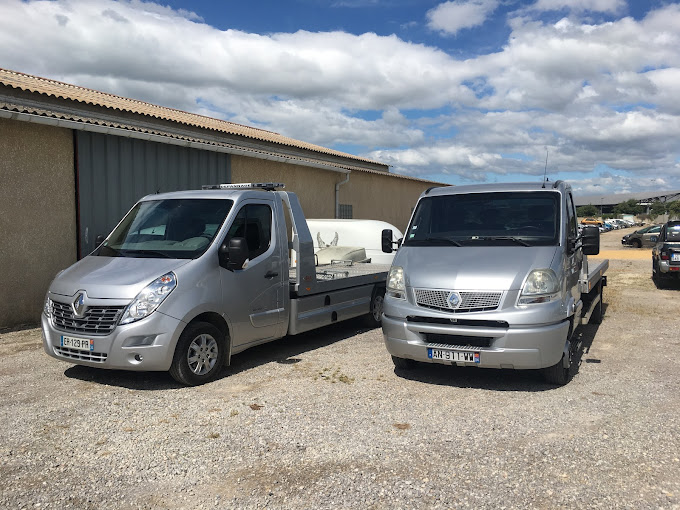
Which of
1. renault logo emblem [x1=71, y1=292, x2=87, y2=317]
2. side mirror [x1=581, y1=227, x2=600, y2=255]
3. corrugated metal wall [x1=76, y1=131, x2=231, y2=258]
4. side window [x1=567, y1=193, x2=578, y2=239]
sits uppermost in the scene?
corrugated metal wall [x1=76, y1=131, x2=231, y2=258]

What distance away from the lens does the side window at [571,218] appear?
6231 millimetres

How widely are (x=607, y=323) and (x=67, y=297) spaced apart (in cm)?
782

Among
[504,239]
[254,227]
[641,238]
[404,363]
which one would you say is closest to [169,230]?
[254,227]

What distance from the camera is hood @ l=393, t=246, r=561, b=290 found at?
516cm

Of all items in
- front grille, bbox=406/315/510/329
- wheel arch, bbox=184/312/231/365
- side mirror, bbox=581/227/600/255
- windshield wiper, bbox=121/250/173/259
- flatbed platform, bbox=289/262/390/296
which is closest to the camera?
front grille, bbox=406/315/510/329

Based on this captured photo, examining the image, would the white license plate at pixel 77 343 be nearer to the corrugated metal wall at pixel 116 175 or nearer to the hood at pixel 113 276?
the hood at pixel 113 276

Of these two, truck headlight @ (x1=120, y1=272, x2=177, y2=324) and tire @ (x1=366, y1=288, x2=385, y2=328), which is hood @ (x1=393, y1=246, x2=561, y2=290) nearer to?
truck headlight @ (x1=120, y1=272, x2=177, y2=324)

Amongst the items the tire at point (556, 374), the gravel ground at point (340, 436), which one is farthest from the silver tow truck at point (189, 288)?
the tire at point (556, 374)

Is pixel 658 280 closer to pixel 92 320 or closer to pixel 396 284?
pixel 396 284

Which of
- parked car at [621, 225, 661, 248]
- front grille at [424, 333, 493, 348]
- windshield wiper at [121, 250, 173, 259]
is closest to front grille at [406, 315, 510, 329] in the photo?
front grille at [424, 333, 493, 348]

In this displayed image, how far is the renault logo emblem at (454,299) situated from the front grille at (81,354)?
125 inches

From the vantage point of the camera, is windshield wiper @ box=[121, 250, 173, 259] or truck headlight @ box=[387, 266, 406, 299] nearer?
truck headlight @ box=[387, 266, 406, 299]

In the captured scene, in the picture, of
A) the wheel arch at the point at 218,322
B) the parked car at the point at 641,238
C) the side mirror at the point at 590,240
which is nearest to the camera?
the wheel arch at the point at 218,322

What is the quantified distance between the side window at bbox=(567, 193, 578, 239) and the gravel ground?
150 cm
